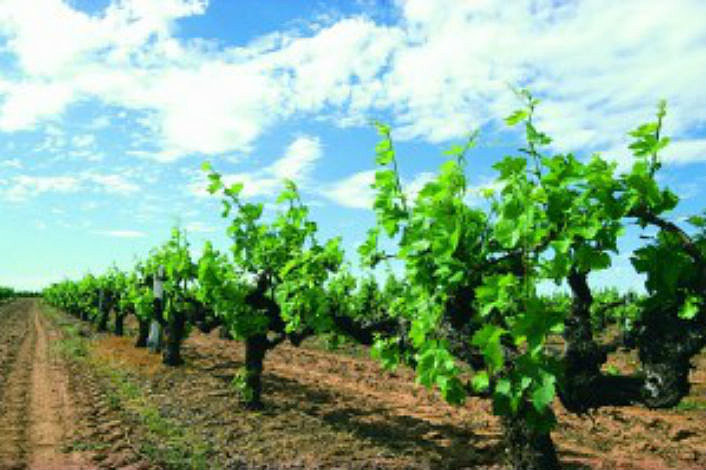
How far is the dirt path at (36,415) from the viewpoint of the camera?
26.9ft

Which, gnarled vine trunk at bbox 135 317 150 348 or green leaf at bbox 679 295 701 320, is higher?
green leaf at bbox 679 295 701 320

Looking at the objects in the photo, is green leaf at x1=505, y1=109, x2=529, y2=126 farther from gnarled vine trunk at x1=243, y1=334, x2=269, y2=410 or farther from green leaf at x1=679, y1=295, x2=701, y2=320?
gnarled vine trunk at x1=243, y1=334, x2=269, y2=410

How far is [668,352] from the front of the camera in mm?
4902

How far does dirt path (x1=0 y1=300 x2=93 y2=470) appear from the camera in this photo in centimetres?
819

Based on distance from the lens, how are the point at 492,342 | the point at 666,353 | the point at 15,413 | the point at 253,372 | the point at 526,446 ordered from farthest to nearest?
the point at 253,372 → the point at 15,413 → the point at 526,446 → the point at 666,353 → the point at 492,342

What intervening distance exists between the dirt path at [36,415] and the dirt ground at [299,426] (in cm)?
3

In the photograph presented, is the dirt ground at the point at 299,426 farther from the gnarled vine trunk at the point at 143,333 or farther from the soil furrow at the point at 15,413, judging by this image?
the gnarled vine trunk at the point at 143,333

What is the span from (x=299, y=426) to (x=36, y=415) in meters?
4.97

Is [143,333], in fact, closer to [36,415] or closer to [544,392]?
[36,415]

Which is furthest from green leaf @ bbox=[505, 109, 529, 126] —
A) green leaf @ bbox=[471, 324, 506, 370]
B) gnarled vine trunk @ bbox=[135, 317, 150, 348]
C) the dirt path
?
gnarled vine trunk @ bbox=[135, 317, 150, 348]

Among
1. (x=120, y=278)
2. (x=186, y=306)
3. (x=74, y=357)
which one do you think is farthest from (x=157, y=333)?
(x=120, y=278)

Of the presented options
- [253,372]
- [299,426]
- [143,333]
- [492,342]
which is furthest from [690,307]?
[143,333]

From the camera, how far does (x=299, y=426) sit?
10086 millimetres

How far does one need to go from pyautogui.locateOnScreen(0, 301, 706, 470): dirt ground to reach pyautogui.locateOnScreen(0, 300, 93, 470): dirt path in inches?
1.2
